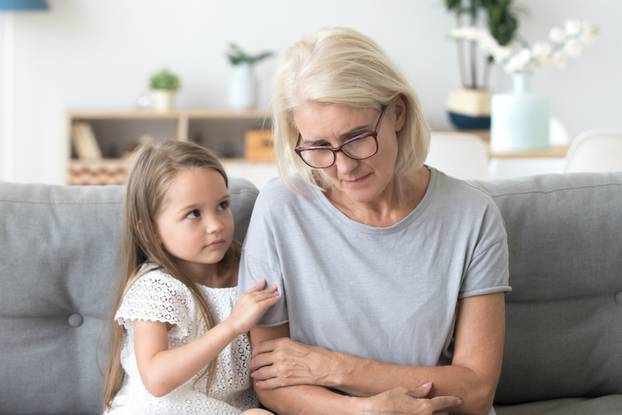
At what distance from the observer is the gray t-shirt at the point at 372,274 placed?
6.22 feet

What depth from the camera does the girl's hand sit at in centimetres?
181

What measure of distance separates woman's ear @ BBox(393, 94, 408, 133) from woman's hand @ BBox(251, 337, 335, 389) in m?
0.46

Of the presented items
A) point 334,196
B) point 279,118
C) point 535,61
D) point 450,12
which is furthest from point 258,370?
point 450,12

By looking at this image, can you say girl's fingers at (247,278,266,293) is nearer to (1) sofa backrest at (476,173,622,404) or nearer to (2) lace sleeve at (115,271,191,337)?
(2) lace sleeve at (115,271,191,337)

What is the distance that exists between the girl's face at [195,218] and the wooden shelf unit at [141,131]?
12.7 ft

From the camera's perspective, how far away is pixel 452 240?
192 centimetres

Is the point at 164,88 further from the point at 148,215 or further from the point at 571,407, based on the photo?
the point at 571,407

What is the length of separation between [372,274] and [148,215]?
496 millimetres

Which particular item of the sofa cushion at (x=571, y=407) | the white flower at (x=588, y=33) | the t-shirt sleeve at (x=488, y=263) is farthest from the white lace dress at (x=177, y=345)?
the white flower at (x=588, y=33)

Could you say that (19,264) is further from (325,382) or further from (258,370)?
(325,382)

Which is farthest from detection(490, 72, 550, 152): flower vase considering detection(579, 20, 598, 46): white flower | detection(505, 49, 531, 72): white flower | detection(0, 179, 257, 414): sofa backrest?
detection(0, 179, 257, 414): sofa backrest

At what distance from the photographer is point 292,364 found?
1.87 metres

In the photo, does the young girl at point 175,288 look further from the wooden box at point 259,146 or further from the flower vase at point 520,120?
the wooden box at point 259,146

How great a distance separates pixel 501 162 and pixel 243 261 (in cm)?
267
